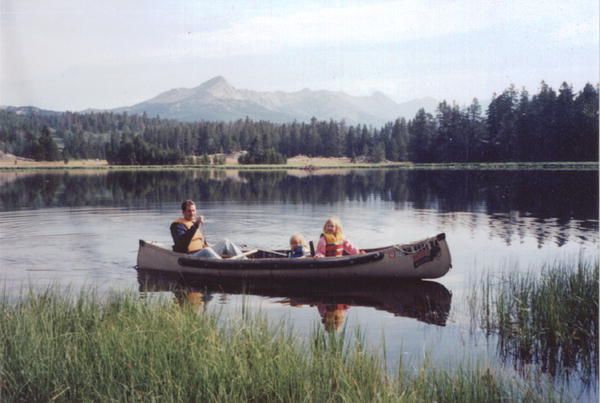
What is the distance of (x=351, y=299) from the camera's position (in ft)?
51.0

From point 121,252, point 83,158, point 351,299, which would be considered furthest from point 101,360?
point 83,158

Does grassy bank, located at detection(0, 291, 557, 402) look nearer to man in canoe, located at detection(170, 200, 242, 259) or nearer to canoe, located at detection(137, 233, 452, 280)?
canoe, located at detection(137, 233, 452, 280)

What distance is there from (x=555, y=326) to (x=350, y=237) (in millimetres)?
16111

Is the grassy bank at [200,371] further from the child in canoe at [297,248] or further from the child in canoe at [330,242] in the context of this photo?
the child in canoe at [297,248]

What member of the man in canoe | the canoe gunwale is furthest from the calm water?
the man in canoe

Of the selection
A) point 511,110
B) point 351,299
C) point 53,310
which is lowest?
point 351,299

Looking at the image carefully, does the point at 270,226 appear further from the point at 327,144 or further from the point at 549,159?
the point at 327,144

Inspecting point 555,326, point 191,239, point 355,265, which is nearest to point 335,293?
point 355,265

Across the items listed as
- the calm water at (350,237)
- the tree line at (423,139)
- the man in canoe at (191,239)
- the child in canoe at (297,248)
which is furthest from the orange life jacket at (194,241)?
the tree line at (423,139)

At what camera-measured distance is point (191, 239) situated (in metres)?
17.7

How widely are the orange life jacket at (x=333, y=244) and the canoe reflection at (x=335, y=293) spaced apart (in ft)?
2.59

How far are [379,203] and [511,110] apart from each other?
8263 cm

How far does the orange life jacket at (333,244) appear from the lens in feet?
54.5

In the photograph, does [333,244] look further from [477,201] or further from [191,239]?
[477,201]
